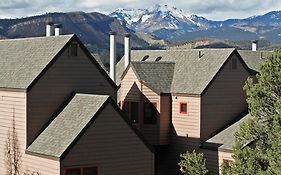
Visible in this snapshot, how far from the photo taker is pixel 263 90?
25578mm

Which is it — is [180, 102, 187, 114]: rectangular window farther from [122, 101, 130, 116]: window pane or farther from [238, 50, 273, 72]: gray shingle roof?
[238, 50, 273, 72]: gray shingle roof

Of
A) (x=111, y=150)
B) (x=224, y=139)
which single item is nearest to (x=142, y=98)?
(x=224, y=139)

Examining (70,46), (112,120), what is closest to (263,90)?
(112,120)

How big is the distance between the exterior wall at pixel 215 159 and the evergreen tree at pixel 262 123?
24.1 feet

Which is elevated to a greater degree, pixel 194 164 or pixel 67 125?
pixel 67 125

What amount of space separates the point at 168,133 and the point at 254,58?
11.1 meters

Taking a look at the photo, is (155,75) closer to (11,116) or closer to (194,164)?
(194,164)

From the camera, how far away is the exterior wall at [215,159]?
110ft

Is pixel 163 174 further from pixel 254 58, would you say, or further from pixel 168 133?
pixel 254 58

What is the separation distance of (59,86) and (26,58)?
2682 mm

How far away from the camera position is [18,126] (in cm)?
3022

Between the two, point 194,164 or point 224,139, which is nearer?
point 194,164

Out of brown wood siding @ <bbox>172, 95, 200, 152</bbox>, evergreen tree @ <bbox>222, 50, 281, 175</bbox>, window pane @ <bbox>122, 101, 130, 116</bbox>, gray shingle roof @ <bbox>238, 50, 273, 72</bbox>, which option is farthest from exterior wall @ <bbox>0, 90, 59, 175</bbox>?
gray shingle roof @ <bbox>238, 50, 273, 72</bbox>

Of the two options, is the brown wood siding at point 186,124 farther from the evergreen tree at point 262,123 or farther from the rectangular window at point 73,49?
the evergreen tree at point 262,123
